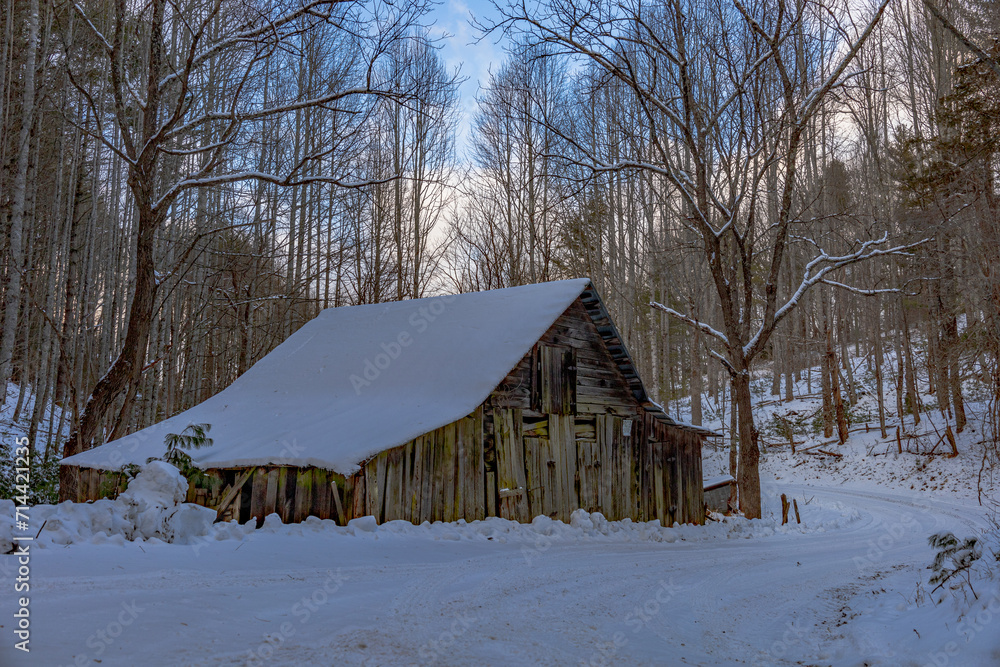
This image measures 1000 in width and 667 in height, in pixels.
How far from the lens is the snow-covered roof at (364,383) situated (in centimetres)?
1096

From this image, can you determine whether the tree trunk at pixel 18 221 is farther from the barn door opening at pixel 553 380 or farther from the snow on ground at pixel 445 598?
the barn door opening at pixel 553 380

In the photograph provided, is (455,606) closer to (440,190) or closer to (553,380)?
(553,380)

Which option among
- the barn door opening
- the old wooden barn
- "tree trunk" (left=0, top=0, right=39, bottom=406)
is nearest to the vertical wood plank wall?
the old wooden barn

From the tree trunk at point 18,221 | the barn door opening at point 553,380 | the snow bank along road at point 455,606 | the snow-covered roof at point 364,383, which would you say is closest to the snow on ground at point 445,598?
the snow bank along road at point 455,606

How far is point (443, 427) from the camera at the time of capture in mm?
11211

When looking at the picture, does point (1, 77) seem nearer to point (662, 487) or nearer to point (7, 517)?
point (7, 517)

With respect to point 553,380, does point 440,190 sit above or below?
above

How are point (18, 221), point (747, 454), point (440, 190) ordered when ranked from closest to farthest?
point (18, 221) < point (747, 454) < point (440, 190)

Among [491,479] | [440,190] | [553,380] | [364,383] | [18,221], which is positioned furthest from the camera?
[440,190]

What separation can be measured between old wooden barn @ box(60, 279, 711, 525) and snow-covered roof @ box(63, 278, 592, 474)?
43 millimetres

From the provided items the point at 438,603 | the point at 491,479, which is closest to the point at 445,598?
the point at 438,603

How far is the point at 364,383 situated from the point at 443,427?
3279 mm

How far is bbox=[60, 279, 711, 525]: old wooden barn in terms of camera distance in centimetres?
1049

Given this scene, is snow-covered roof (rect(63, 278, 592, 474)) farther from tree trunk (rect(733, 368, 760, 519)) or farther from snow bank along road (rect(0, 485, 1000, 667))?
tree trunk (rect(733, 368, 760, 519))
